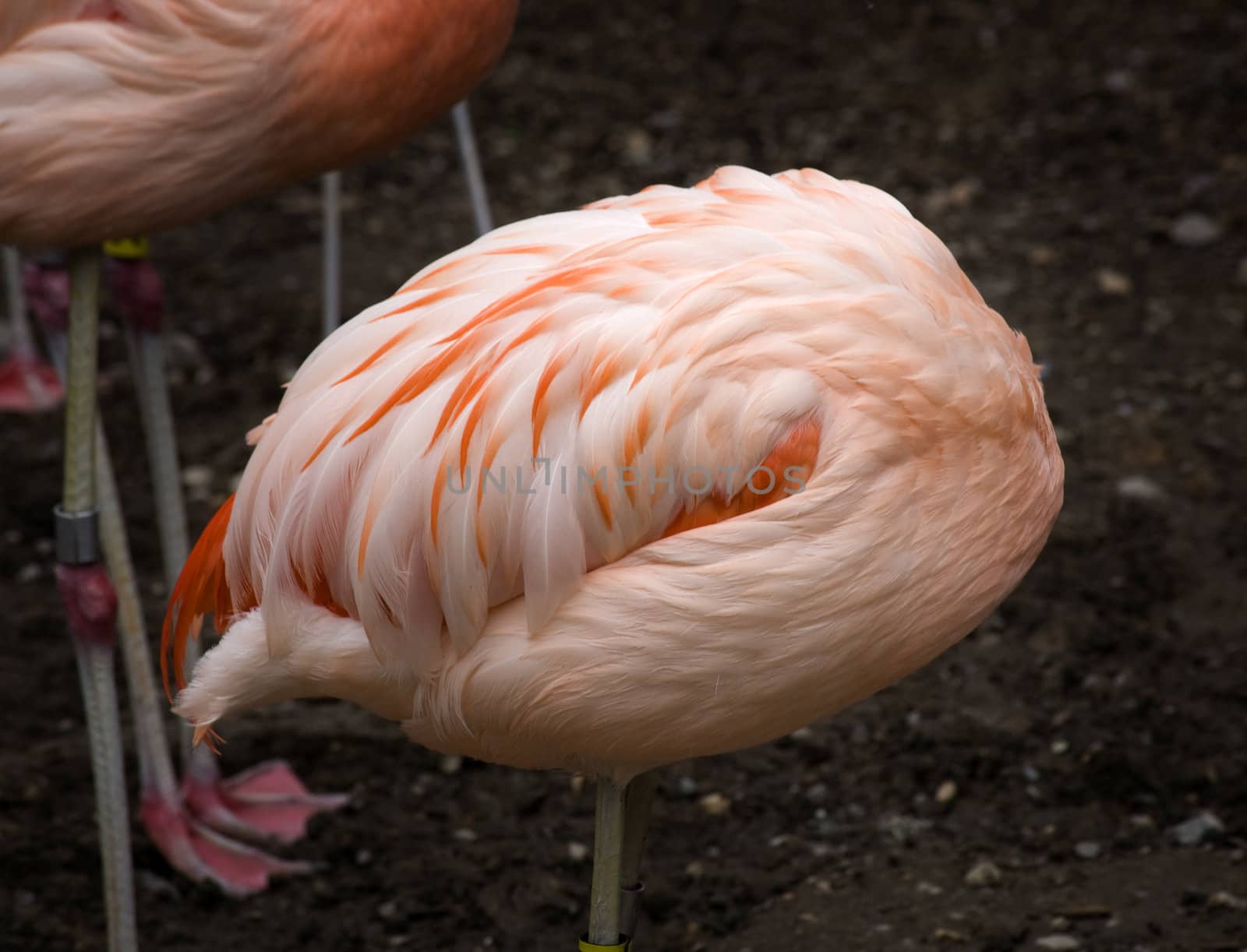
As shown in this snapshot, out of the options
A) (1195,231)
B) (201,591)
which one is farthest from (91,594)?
(1195,231)

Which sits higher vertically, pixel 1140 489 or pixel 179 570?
pixel 179 570

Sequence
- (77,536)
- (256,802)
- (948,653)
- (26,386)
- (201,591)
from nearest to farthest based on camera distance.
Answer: (201,591)
(77,536)
(256,802)
(948,653)
(26,386)

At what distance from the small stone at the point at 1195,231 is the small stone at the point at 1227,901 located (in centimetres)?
250

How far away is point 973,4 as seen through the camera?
5.91 m

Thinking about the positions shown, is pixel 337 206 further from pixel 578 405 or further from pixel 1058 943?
pixel 1058 943

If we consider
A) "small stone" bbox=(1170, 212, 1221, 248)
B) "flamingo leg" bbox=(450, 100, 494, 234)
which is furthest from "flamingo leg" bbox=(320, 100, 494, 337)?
"small stone" bbox=(1170, 212, 1221, 248)

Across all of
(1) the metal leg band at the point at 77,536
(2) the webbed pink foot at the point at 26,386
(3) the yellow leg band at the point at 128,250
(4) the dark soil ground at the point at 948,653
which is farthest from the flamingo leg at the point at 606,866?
(2) the webbed pink foot at the point at 26,386

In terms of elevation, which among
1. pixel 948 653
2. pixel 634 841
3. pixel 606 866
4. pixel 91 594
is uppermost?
pixel 91 594

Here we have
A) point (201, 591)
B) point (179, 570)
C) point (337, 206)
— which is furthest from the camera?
point (337, 206)

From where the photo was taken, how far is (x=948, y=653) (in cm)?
310

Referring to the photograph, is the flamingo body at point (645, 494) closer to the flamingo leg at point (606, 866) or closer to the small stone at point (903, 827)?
the flamingo leg at point (606, 866)

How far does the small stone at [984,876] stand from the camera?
255cm

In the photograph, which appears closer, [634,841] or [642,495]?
[642,495]

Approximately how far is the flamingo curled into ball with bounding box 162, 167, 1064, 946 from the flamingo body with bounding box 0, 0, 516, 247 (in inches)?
15.3
